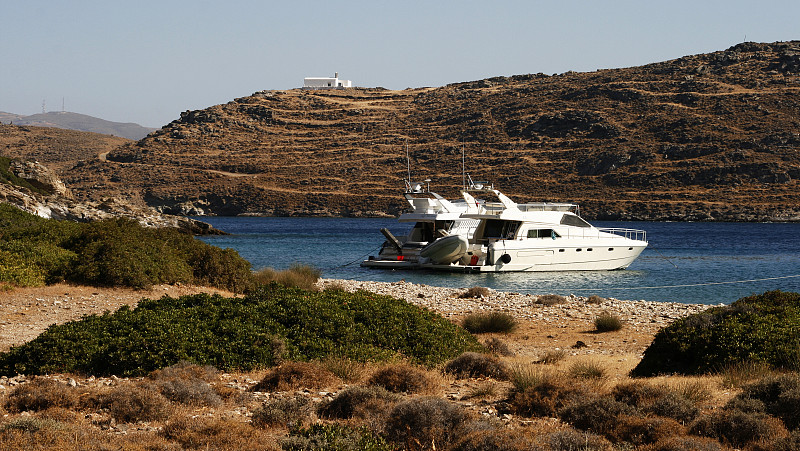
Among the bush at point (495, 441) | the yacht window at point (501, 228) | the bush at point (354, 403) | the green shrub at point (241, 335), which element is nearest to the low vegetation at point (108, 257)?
the green shrub at point (241, 335)

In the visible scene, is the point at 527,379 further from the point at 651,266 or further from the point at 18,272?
the point at 651,266

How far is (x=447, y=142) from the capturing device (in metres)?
109

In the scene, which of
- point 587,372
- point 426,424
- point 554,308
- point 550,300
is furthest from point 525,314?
point 426,424

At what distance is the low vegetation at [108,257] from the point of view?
50.4 feet

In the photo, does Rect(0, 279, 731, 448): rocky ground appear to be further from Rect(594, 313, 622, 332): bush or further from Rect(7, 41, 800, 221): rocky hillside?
Rect(7, 41, 800, 221): rocky hillside

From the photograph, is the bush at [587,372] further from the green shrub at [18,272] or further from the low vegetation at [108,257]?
the green shrub at [18,272]

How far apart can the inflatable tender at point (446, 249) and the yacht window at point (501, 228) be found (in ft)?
3.96

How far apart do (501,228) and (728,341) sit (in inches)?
971

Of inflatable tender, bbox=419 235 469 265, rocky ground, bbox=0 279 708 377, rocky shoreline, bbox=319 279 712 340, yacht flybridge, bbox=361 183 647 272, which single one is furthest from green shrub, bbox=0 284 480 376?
yacht flybridge, bbox=361 183 647 272

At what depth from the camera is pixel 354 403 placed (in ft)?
21.7

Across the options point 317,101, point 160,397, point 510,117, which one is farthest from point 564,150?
point 160,397

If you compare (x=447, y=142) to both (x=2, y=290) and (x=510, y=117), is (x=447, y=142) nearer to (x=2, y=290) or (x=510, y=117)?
(x=510, y=117)

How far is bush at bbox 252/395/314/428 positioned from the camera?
20.5ft

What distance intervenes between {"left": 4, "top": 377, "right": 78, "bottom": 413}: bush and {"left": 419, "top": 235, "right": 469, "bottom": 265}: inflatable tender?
2582 centimetres
